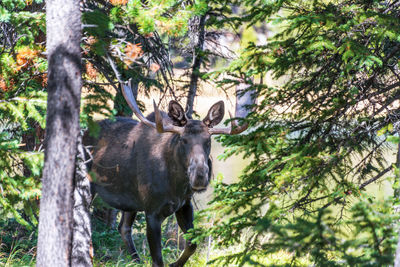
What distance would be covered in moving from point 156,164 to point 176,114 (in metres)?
0.83

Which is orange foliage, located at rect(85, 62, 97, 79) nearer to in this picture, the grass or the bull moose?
the bull moose

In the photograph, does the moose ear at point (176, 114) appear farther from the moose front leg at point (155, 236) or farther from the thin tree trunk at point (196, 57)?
the thin tree trunk at point (196, 57)

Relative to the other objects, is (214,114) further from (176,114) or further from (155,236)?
(155,236)

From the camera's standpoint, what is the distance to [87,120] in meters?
5.56

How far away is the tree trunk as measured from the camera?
4.97 metres

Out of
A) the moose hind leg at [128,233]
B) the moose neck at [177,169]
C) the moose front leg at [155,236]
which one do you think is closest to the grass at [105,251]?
the moose hind leg at [128,233]

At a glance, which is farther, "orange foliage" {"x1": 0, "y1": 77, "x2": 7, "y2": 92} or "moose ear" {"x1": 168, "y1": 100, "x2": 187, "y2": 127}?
"moose ear" {"x1": 168, "y1": 100, "x2": 187, "y2": 127}

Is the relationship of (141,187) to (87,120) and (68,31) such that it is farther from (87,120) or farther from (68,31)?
(68,31)

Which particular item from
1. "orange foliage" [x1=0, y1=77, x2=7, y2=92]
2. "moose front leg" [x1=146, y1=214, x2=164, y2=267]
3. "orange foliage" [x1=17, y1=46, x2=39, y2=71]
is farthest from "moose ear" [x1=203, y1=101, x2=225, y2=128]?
"orange foliage" [x1=0, y1=77, x2=7, y2=92]

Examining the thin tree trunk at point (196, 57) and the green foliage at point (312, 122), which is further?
the thin tree trunk at point (196, 57)

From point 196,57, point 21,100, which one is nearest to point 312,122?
point 21,100

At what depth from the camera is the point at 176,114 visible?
25.4 ft

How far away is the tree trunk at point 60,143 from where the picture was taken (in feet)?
16.3

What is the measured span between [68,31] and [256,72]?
7.59 ft
